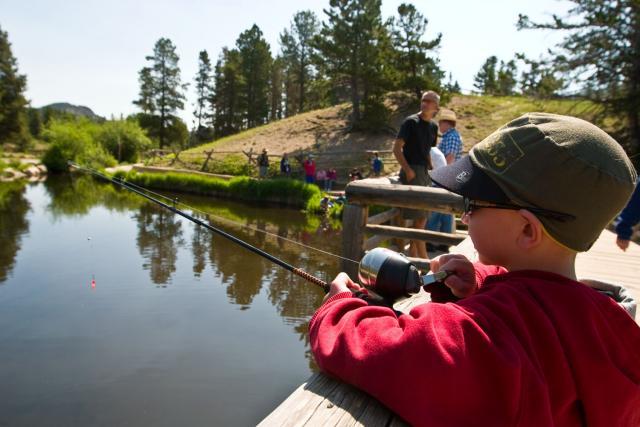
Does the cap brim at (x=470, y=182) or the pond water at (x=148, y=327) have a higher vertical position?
the cap brim at (x=470, y=182)

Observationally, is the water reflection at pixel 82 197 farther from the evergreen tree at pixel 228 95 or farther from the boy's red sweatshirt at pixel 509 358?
the evergreen tree at pixel 228 95

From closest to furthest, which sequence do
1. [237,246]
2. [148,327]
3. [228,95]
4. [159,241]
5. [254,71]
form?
[148,327] → [237,246] → [159,241] → [254,71] → [228,95]

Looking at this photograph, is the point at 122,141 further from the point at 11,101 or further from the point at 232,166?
the point at 232,166

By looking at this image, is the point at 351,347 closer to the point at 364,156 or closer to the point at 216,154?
the point at 364,156

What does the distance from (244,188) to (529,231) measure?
25.4 meters

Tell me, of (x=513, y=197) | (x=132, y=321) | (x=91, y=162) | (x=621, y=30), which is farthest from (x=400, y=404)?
(x=91, y=162)

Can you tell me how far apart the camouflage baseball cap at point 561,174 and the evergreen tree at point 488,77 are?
199ft

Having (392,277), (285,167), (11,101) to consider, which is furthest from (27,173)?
(392,277)

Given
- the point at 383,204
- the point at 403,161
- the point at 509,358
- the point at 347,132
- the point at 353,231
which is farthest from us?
the point at 347,132

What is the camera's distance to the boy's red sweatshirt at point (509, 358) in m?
0.91

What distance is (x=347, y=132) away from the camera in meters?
37.6

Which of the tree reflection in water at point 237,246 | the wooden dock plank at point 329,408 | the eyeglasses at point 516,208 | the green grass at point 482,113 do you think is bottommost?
the tree reflection in water at point 237,246

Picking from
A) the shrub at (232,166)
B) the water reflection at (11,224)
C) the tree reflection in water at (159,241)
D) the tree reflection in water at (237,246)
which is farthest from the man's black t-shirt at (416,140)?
the shrub at (232,166)

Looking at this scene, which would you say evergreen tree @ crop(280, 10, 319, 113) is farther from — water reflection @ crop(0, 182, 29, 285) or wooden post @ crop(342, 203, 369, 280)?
wooden post @ crop(342, 203, 369, 280)
